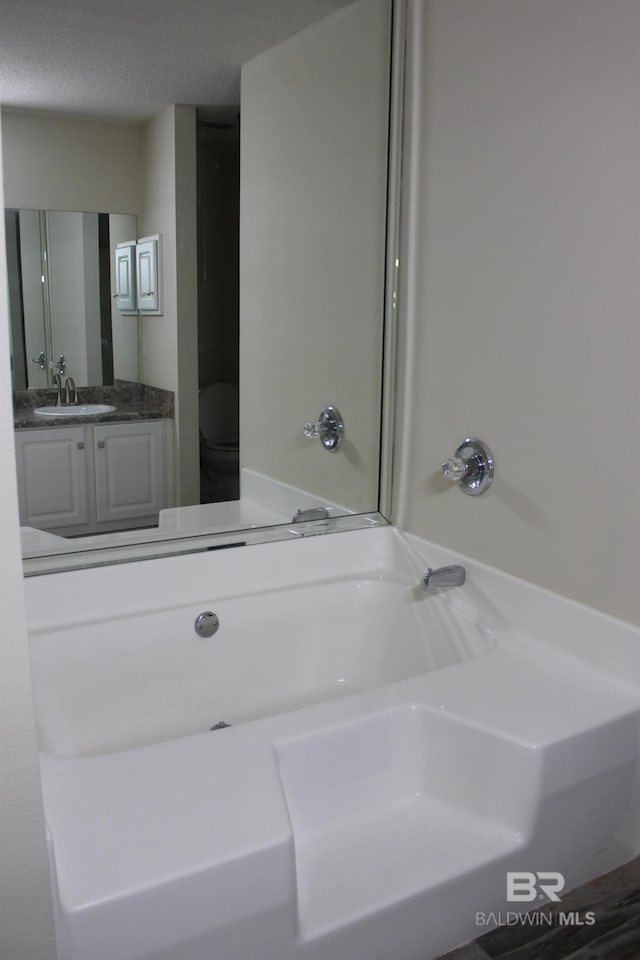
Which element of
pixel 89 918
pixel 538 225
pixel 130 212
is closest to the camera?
pixel 89 918

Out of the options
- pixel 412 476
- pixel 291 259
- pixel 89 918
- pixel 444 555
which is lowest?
pixel 89 918

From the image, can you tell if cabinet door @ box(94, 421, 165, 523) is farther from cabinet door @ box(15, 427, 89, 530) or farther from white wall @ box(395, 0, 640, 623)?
white wall @ box(395, 0, 640, 623)

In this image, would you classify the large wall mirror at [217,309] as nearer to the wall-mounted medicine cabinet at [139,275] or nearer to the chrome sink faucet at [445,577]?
the wall-mounted medicine cabinet at [139,275]

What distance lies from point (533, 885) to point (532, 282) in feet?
3.80

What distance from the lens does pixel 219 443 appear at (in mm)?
2072

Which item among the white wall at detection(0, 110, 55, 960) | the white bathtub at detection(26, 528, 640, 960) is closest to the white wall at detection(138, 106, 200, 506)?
the white bathtub at detection(26, 528, 640, 960)

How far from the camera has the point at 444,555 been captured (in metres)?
2.04

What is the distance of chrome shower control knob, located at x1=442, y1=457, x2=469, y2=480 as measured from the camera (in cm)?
191

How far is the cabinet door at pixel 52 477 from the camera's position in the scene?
182cm

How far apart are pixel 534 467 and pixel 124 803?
1.06 metres

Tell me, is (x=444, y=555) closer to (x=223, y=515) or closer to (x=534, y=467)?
(x=534, y=467)

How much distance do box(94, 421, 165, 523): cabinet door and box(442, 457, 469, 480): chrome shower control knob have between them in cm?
69

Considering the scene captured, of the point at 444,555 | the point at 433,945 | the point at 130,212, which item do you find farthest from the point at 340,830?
the point at 130,212

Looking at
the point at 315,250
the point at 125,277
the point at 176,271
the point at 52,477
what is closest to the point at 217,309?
the point at 176,271
